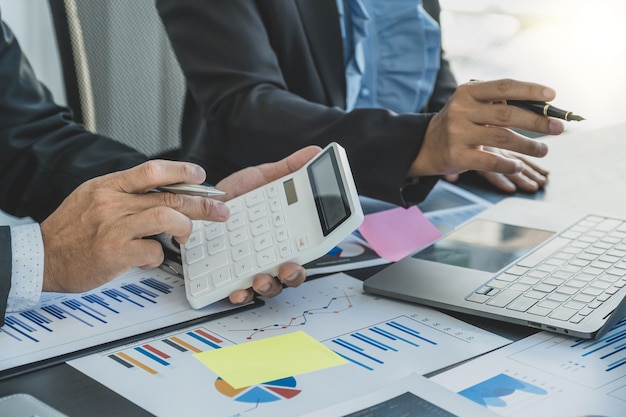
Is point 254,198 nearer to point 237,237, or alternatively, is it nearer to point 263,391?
point 237,237

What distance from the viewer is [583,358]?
72cm

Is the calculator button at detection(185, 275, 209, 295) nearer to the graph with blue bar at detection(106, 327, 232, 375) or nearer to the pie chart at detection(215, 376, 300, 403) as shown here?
the graph with blue bar at detection(106, 327, 232, 375)

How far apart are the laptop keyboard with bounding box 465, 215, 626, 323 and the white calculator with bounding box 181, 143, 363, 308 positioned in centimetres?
17

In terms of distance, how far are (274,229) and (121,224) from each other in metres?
0.17

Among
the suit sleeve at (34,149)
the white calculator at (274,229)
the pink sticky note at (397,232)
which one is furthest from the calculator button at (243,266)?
the suit sleeve at (34,149)

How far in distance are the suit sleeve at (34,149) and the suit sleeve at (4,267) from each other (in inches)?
11.7

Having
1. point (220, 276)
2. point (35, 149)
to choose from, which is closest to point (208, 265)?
point (220, 276)

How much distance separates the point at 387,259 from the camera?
100 centimetres

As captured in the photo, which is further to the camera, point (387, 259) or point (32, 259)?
point (387, 259)

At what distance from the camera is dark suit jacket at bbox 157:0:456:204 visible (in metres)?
1.12

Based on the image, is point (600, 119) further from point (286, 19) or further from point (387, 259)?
point (387, 259)

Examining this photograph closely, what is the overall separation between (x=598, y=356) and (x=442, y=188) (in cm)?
64

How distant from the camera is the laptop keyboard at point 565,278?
80 cm

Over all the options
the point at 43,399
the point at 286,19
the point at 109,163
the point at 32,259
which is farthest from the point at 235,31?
the point at 43,399
